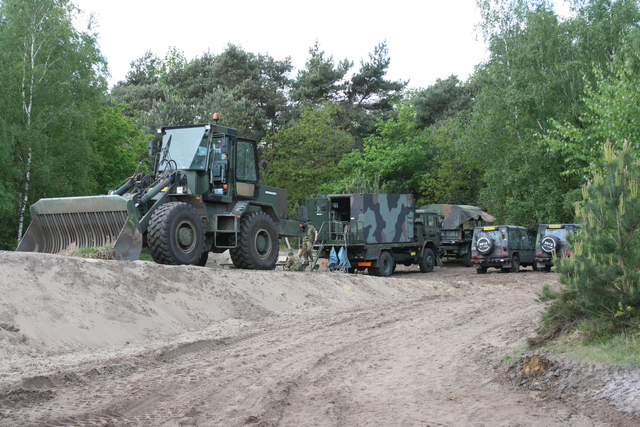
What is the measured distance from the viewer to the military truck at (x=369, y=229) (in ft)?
70.6

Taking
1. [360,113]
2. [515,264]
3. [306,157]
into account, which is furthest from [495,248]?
[360,113]

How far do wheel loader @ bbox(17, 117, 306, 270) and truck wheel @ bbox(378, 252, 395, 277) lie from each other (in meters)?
6.81

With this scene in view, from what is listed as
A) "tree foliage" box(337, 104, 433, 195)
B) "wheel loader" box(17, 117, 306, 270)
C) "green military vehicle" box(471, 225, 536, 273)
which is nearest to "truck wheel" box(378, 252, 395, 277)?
"green military vehicle" box(471, 225, 536, 273)

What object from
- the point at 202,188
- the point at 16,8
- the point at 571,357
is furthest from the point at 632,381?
the point at 16,8

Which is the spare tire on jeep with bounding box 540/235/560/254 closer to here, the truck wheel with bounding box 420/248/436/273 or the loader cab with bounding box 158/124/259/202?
the truck wheel with bounding box 420/248/436/273

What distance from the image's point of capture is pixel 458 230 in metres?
29.9

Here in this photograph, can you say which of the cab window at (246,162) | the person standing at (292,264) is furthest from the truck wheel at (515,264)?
the cab window at (246,162)

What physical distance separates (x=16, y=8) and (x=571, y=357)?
2359cm

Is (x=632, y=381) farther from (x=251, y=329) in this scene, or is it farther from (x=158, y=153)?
(x=158, y=153)

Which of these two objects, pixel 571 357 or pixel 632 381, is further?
pixel 571 357

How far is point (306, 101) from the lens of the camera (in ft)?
144

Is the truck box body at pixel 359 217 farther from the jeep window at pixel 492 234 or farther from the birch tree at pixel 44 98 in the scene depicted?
the birch tree at pixel 44 98

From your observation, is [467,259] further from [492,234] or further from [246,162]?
[246,162]

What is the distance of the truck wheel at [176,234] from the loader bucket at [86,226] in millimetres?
334
